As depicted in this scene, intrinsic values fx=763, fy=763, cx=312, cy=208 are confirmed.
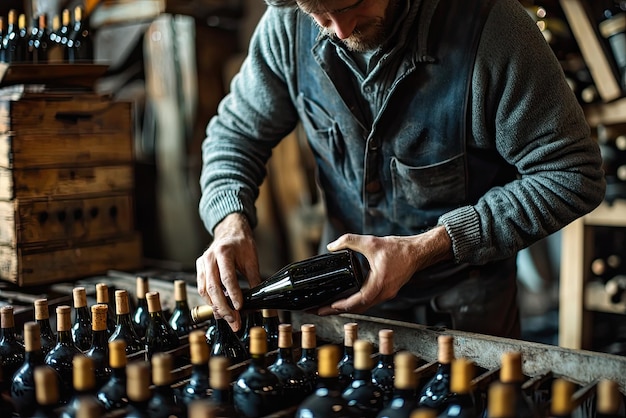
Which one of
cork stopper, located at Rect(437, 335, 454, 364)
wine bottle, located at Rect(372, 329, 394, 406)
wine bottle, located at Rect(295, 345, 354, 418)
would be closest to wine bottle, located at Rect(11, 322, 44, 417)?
wine bottle, located at Rect(295, 345, 354, 418)

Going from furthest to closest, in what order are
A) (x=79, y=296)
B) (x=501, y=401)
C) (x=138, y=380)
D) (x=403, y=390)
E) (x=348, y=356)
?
(x=79, y=296), (x=348, y=356), (x=403, y=390), (x=138, y=380), (x=501, y=401)

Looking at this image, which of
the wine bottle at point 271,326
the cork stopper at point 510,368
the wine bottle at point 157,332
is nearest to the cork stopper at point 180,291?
the wine bottle at point 157,332

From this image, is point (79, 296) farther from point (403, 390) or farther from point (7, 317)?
point (403, 390)

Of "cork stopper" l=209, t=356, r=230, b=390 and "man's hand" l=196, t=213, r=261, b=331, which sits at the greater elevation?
"man's hand" l=196, t=213, r=261, b=331

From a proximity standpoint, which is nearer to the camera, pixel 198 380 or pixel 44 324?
pixel 198 380

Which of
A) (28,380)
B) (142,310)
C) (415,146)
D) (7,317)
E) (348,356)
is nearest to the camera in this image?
(28,380)

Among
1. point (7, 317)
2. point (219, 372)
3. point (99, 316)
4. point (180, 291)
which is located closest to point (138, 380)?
point (219, 372)

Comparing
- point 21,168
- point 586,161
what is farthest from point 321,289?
point 21,168

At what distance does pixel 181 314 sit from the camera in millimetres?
2072

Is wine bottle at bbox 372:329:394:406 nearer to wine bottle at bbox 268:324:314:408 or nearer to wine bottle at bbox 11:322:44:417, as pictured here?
wine bottle at bbox 268:324:314:408

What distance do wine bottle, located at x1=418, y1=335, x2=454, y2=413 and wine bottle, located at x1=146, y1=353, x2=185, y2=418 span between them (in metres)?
0.46

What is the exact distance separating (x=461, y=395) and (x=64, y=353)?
0.89m

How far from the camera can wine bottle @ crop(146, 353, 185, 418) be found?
1.33 meters

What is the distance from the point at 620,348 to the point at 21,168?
244cm
